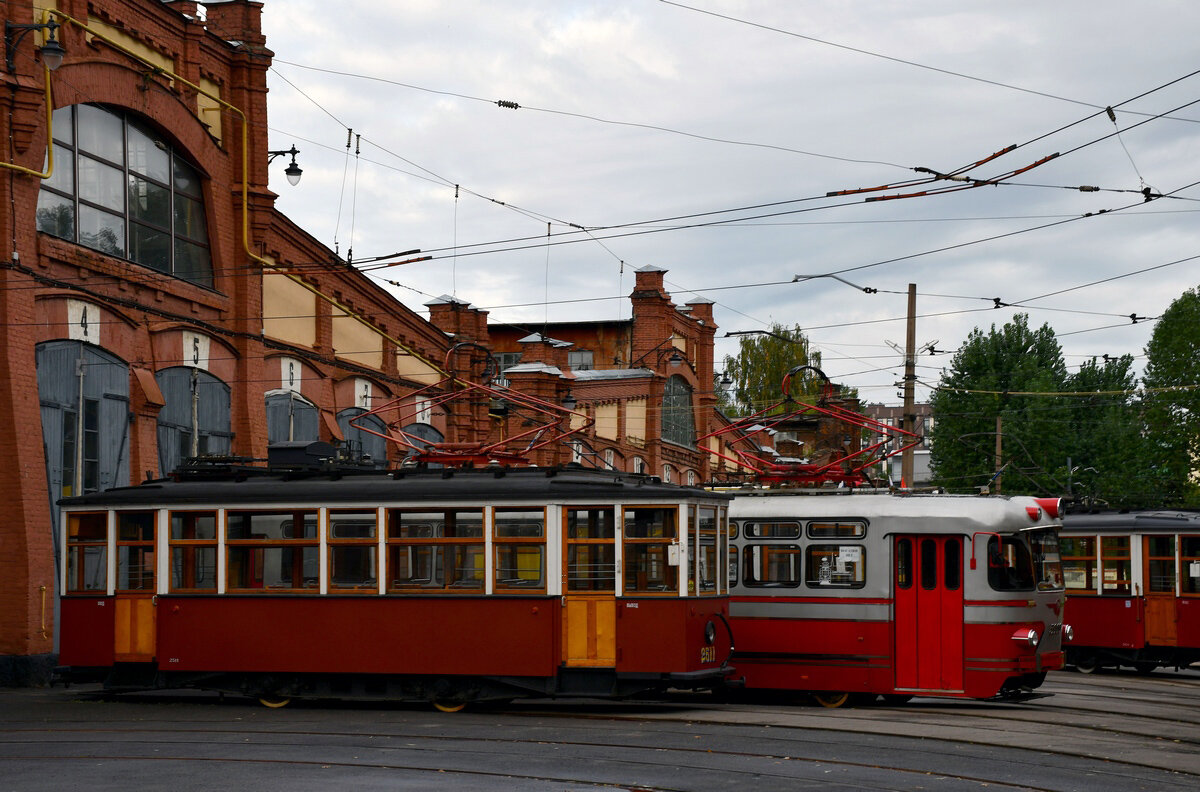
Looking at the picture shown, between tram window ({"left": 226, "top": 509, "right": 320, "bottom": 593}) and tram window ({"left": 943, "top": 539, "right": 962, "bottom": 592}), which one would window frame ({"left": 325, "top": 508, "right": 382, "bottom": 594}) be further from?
tram window ({"left": 943, "top": 539, "right": 962, "bottom": 592})

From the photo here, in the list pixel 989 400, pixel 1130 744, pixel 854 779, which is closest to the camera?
pixel 854 779

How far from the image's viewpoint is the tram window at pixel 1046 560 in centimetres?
1708

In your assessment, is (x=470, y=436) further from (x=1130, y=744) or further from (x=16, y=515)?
(x=1130, y=744)

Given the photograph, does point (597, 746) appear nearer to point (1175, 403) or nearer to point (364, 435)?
point (364, 435)

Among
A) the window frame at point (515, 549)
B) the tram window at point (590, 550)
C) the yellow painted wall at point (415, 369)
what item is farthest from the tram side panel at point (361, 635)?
the yellow painted wall at point (415, 369)

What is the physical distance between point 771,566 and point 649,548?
2509 mm

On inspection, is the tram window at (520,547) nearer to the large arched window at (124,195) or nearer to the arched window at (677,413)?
the large arched window at (124,195)

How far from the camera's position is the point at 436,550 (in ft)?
53.6

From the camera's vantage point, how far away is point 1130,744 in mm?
13352

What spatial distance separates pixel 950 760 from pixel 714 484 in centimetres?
797

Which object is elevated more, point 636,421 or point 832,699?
point 636,421

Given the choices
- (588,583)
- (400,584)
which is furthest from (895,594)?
(400,584)

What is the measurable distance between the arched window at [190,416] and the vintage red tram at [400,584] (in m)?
6.63

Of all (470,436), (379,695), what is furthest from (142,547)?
(470,436)
